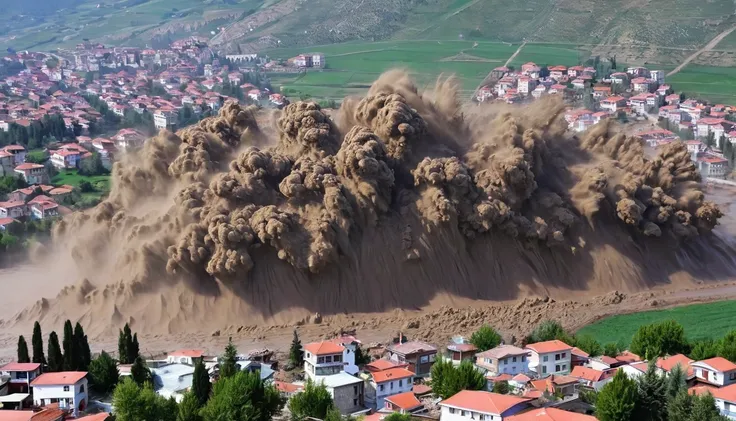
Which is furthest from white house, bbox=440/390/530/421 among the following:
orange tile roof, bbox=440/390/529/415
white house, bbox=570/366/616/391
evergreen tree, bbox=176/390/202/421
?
evergreen tree, bbox=176/390/202/421

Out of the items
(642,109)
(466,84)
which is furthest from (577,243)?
(466,84)

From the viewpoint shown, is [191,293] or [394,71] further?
[394,71]

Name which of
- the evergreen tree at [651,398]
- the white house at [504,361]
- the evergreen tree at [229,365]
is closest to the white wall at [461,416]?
the evergreen tree at [651,398]

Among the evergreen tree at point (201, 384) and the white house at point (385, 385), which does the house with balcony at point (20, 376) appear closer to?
the evergreen tree at point (201, 384)

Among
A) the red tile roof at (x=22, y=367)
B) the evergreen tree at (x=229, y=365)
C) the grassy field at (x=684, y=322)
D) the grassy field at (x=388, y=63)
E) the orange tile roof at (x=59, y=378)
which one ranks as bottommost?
the grassy field at (x=684, y=322)

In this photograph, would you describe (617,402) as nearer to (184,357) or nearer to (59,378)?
(184,357)

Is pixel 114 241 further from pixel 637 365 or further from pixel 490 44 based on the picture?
pixel 490 44

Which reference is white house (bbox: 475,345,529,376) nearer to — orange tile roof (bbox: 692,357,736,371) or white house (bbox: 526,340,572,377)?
white house (bbox: 526,340,572,377)
